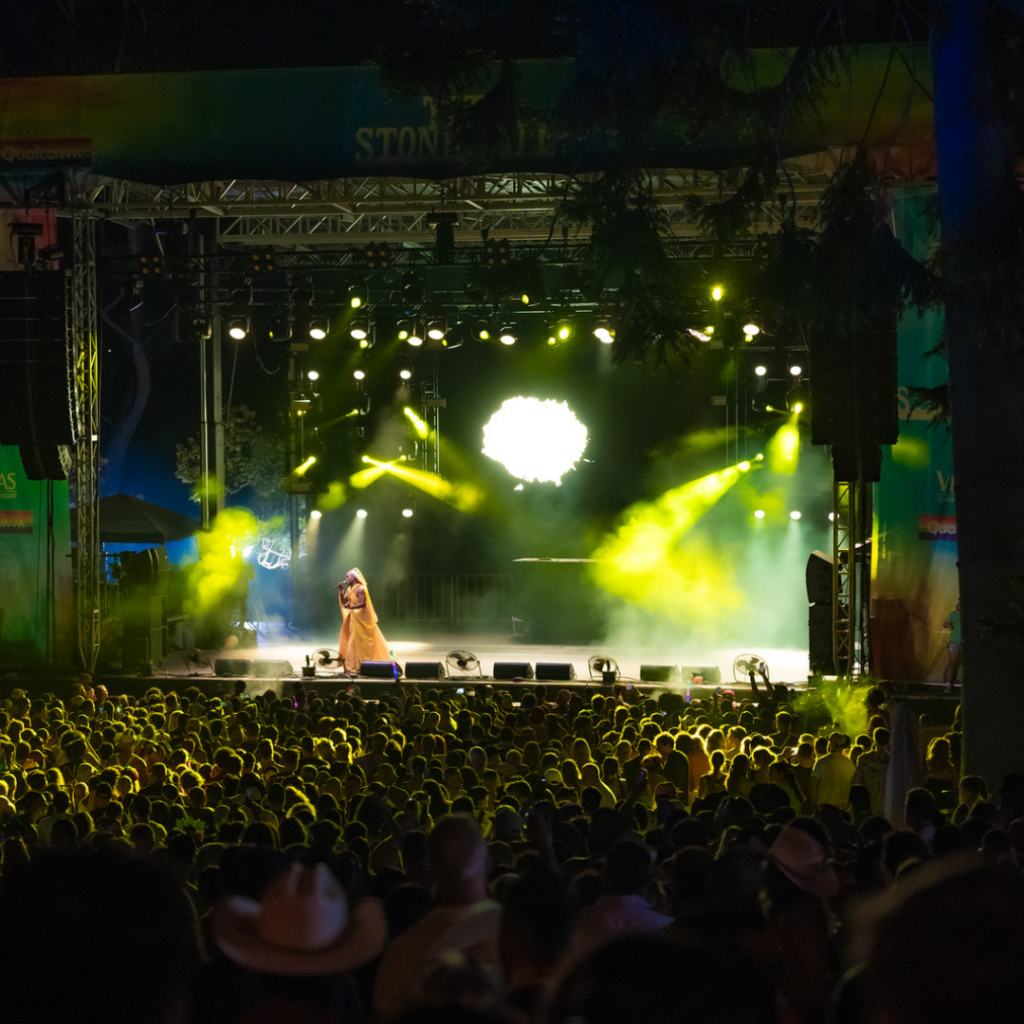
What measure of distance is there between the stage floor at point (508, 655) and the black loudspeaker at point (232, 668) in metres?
0.59

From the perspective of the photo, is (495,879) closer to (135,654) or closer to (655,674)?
(655,674)

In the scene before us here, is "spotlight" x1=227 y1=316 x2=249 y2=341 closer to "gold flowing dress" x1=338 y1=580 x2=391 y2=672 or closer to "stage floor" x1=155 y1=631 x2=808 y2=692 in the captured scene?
"gold flowing dress" x1=338 y1=580 x2=391 y2=672

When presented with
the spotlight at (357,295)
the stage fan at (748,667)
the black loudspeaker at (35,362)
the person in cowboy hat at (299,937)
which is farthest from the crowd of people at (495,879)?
the spotlight at (357,295)

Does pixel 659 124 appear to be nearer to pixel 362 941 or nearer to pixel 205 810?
pixel 205 810

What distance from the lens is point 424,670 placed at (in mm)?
18906

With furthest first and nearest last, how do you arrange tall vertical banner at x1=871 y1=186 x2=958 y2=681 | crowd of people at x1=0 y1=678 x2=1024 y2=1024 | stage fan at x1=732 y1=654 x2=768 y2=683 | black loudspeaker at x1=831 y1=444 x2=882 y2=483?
stage fan at x1=732 y1=654 x2=768 y2=683
tall vertical banner at x1=871 y1=186 x2=958 y2=681
black loudspeaker at x1=831 y1=444 x2=882 y2=483
crowd of people at x1=0 y1=678 x2=1024 y2=1024

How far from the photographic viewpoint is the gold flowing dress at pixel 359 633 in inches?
809

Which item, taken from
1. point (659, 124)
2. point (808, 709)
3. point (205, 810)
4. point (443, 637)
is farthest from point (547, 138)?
point (443, 637)

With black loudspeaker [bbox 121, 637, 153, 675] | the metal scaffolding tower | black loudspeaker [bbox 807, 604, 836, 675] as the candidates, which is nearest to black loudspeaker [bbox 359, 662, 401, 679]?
black loudspeaker [bbox 121, 637, 153, 675]

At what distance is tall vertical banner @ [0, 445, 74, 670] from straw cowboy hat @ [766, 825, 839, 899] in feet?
55.2

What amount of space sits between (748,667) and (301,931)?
54.4 feet

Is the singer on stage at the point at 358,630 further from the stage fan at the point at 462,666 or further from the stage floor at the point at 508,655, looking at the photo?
the stage fan at the point at 462,666

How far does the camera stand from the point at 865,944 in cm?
156

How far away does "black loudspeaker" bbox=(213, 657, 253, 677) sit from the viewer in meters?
18.7
